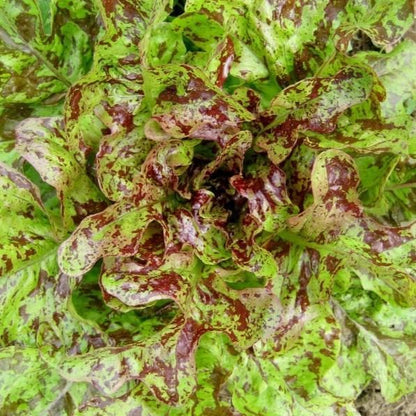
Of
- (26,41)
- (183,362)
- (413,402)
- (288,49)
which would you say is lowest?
(413,402)

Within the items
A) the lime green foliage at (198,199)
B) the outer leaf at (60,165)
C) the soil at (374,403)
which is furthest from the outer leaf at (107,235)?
the soil at (374,403)

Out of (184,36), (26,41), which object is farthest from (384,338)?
(26,41)

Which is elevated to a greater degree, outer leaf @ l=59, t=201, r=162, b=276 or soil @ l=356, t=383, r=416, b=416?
outer leaf @ l=59, t=201, r=162, b=276

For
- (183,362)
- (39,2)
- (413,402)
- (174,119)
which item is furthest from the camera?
(413,402)

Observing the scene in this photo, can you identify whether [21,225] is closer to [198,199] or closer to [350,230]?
[198,199]

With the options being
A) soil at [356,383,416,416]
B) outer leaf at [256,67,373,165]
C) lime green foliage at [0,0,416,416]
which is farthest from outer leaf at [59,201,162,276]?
soil at [356,383,416,416]

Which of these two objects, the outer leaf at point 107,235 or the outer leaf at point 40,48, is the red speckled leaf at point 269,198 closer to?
the outer leaf at point 107,235

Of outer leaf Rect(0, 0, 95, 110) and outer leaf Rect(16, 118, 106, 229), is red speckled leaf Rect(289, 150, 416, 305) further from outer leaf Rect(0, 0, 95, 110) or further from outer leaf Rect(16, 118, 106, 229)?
outer leaf Rect(0, 0, 95, 110)

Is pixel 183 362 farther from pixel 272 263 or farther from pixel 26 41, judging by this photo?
pixel 26 41

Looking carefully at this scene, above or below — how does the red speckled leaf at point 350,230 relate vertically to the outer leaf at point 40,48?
below
